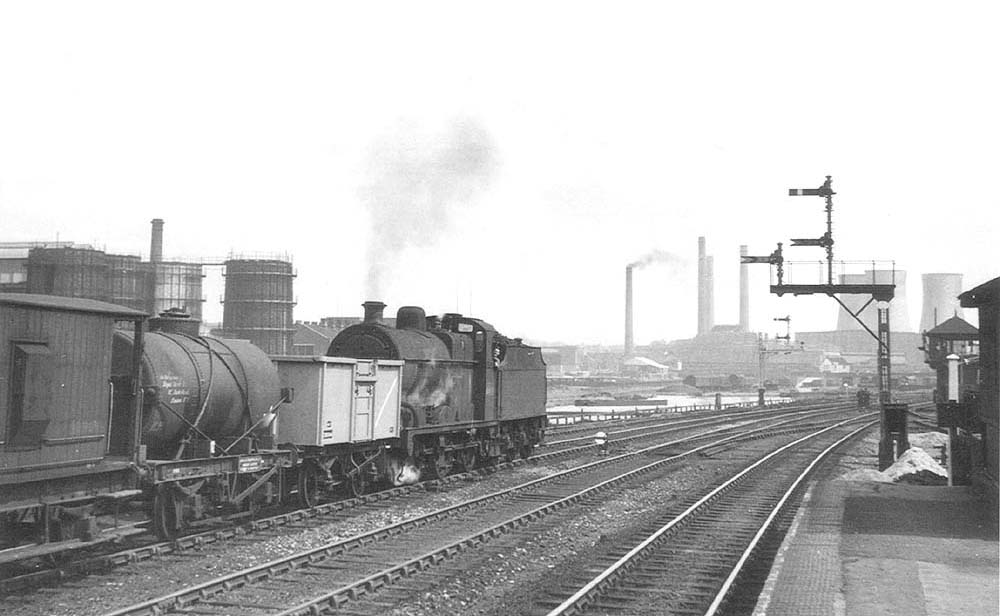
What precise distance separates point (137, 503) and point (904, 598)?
9.40 meters

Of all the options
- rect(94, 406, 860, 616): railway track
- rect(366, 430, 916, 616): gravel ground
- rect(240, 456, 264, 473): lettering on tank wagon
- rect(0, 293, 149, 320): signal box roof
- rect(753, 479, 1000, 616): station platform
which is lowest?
rect(366, 430, 916, 616): gravel ground

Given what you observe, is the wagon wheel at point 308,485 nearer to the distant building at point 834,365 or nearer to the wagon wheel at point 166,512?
the wagon wheel at point 166,512

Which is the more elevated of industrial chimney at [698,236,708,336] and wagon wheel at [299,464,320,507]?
industrial chimney at [698,236,708,336]

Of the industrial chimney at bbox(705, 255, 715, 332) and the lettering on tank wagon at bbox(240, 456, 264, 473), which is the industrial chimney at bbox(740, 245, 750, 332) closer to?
the industrial chimney at bbox(705, 255, 715, 332)

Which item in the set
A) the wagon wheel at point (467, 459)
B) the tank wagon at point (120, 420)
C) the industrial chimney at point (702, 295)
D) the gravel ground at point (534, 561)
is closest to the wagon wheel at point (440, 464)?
the wagon wheel at point (467, 459)

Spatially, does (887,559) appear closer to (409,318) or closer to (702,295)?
(409,318)

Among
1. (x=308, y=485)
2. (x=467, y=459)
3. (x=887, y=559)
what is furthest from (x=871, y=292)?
(x=308, y=485)

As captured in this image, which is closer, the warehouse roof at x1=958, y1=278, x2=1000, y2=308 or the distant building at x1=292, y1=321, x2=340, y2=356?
the warehouse roof at x1=958, y1=278, x2=1000, y2=308

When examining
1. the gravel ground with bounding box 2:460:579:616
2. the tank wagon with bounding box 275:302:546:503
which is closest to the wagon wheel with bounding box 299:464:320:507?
the tank wagon with bounding box 275:302:546:503

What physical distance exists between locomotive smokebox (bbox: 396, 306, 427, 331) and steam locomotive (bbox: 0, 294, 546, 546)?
29 mm

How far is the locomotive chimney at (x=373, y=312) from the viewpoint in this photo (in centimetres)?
1759

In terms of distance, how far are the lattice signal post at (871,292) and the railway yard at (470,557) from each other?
433 cm

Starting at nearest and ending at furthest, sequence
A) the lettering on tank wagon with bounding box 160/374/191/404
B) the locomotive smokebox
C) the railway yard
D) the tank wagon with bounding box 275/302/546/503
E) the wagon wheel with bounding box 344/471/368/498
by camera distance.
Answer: the railway yard → the lettering on tank wagon with bounding box 160/374/191/404 → the tank wagon with bounding box 275/302/546/503 → the wagon wheel with bounding box 344/471/368/498 → the locomotive smokebox

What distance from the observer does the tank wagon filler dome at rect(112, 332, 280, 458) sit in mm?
10875
